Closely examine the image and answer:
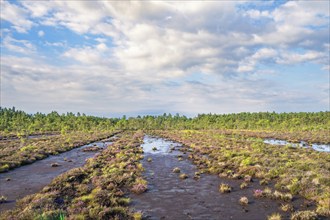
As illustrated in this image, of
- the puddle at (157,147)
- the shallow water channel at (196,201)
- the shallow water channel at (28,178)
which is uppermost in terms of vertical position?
the puddle at (157,147)

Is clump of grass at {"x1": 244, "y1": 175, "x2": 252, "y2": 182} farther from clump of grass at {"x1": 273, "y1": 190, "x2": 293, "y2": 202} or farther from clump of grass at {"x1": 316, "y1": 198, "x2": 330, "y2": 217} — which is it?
clump of grass at {"x1": 316, "y1": 198, "x2": 330, "y2": 217}

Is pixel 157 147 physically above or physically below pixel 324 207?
below

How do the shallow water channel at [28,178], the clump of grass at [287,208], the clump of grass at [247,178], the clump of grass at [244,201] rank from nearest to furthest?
1. the clump of grass at [287,208]
2. the clump of grass at [244,201]
3. the shallow water channel at [28,178]
4. the clump of grass at [247,178]

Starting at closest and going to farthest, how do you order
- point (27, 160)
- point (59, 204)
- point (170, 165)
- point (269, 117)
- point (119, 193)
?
1. point (59, 204)
2. point (119, 193)
3. point (170, 165)
4. point (27, 160)
5. point (269, 117)

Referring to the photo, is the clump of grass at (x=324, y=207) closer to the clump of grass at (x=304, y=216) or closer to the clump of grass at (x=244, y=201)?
the clump of grass at (x=304, y=216)

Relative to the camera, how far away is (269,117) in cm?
18400

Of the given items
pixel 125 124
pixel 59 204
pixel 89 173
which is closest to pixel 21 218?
pixel 59 204

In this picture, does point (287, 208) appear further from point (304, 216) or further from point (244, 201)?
point (244, 201)

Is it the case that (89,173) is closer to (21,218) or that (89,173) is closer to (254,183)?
(21,218)

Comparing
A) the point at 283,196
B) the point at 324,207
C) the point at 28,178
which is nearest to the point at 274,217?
the point at 324,207

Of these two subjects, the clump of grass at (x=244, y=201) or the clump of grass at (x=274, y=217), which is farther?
the clump of grass at (x=244, y=201)

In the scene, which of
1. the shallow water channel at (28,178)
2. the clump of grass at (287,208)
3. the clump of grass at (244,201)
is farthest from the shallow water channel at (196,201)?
the shallow water channel at (28,178)

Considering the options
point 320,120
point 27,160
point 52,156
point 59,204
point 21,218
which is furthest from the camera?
point 320,120

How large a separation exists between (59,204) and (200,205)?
31.9 feet
